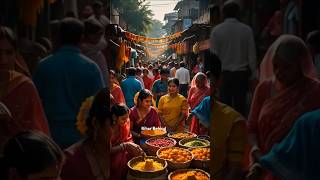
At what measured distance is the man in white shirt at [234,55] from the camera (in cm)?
90

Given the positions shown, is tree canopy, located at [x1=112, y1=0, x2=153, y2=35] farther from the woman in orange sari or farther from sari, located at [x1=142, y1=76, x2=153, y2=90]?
sari, located at [x1=142, y1=76, x2=153, y2=90]

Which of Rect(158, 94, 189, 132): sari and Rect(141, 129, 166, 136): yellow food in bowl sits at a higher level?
Rect(141, 129, 166, 136): yellow food in bowl

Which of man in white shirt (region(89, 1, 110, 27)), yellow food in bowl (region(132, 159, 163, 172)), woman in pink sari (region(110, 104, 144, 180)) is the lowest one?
yellow food in bowl (region(132, 159, 163, 172))

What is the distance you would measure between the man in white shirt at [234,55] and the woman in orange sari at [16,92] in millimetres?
499

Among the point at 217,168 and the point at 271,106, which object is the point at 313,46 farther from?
the point at 217,168

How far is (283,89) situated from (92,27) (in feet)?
1.79

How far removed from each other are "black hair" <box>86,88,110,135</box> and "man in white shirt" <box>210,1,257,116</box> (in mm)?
336

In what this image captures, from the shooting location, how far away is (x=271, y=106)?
2.93 ft

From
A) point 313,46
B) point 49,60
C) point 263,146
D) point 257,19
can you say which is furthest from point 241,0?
point 49,60

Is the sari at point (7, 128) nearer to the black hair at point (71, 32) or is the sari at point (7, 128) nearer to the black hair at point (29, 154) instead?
the black hair at point (29, 154)

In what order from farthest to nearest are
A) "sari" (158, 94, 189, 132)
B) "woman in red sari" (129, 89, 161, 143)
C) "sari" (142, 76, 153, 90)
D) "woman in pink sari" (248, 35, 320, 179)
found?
1. "sari" (142, 76, 153, 90)
2. "sari" (158, 94, 189, 132)
3. "woman in red sari" (129, 89, 161, 143)
4. "woman in pink sari" (248, 35, 320, 179)

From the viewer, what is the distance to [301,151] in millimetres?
890

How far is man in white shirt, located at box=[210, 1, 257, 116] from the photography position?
897mm

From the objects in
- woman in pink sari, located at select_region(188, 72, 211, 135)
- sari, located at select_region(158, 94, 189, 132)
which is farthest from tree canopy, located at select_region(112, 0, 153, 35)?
sari, located at select_region(158, 94, 189, 132)
